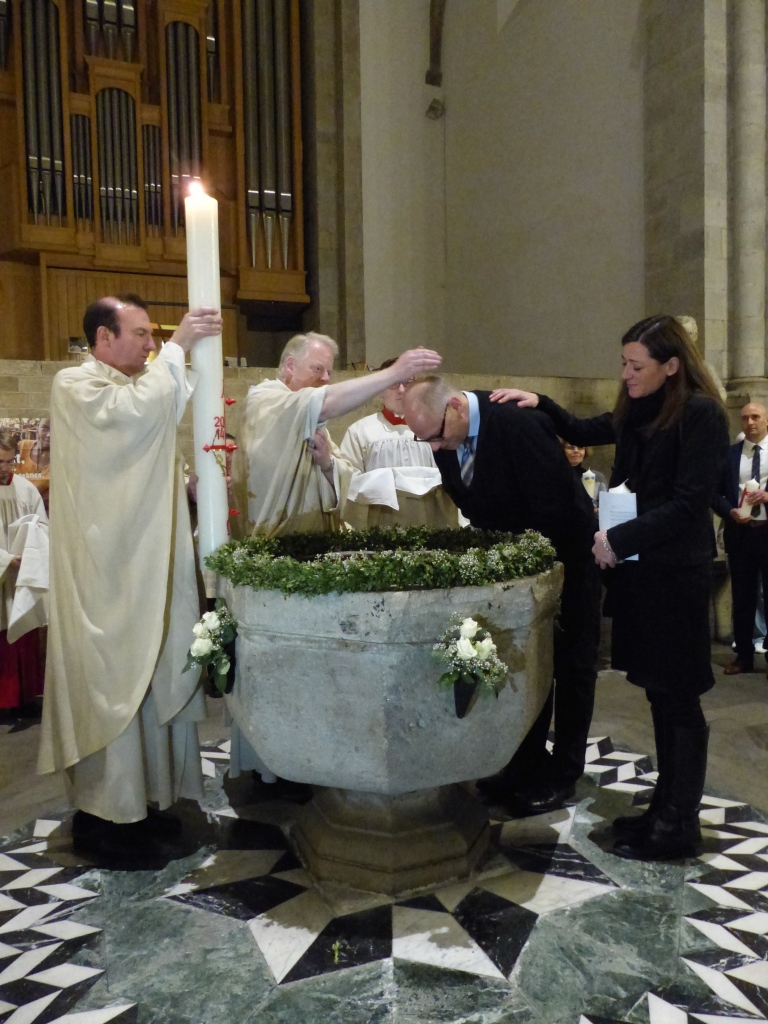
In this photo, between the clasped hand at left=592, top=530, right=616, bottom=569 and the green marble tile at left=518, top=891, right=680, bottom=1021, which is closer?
the green marble tile at left=518, top=891, right=680, bottom=1021

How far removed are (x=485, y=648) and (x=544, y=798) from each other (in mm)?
1146

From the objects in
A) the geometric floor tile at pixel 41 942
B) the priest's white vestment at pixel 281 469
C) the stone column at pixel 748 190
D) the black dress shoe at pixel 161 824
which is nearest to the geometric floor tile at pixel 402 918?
the geometric floor tile at pixel 41 942

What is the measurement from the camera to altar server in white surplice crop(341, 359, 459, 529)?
12.6 ft

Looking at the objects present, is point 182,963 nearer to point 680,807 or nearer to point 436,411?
point 680,807

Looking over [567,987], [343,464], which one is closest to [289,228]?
[343,464]

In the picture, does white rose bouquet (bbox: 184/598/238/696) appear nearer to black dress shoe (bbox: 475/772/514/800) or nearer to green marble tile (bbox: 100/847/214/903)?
green marble tile (bbox: 100/847/214/903)

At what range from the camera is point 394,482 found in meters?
3.82

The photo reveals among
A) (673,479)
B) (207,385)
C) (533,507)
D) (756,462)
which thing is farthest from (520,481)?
(756,462)

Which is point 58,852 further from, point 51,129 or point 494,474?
point 51,129

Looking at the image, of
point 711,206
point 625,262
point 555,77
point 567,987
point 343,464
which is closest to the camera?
point 567,987

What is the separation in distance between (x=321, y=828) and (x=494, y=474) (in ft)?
3.83

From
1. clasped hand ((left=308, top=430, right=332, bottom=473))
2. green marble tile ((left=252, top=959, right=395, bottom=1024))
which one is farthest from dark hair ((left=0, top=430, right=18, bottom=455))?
green marble tile ((left=252, top=959, right=395, bottom=1024))

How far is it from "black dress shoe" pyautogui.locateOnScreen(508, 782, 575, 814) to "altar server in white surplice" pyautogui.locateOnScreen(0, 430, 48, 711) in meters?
2.60

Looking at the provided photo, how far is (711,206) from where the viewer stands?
6316mm
